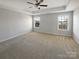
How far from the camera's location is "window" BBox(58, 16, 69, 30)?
7.15m

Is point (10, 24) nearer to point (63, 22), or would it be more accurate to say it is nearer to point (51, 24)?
point (51, 24)

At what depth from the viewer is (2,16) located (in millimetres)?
5164

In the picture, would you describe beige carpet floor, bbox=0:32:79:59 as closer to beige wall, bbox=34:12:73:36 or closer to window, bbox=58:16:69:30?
beige wall, bbox=34:12:73:36

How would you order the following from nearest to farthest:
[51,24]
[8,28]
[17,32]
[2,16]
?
[2,16]
[8,28]
[17,32]
[51,24]

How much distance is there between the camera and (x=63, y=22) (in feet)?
24.2

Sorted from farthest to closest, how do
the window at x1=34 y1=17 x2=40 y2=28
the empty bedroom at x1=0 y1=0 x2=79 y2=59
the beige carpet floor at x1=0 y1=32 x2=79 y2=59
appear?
the window at x1=34 y1=17 x2=40 y2=28, the empty bedroom at x1=0 y1=0 x2=79 y2=59, the beige carpet floor at x1=0 y1=32 x2=79 y2=59

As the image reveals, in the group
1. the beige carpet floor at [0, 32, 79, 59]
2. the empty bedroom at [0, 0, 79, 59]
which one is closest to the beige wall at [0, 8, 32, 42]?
the empty bedroom at [0, 0, 79, 59]

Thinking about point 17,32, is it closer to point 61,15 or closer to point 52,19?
point 52,19

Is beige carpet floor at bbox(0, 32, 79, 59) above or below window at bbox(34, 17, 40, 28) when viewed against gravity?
below

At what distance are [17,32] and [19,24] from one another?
84 cm

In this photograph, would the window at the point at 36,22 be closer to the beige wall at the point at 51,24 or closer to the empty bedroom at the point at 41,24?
the empty bedroom at the point at 41,24

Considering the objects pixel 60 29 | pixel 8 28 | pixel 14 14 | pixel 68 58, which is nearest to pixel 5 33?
pixel 8 28

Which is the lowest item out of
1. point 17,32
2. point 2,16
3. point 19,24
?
point 17,32

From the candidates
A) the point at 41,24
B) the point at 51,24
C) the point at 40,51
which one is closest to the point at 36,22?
the point at 41,24
